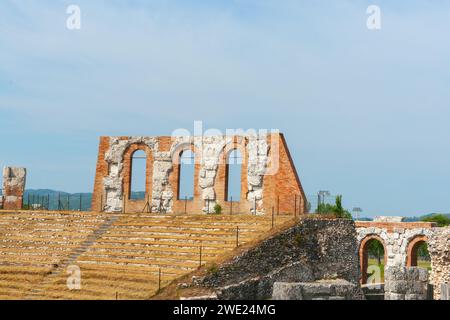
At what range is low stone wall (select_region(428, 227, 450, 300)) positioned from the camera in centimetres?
2914

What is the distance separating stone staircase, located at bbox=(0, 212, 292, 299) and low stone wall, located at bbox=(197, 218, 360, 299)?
92cm

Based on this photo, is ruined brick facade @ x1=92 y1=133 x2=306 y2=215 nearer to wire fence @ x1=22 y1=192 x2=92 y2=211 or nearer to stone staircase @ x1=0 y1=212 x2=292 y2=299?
wire fence @ x1=22 y1=192 x2=92 y2=211

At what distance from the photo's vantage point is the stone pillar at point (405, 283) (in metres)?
21.3

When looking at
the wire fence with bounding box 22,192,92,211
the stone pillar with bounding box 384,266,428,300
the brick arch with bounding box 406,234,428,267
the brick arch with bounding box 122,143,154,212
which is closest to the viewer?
the stone pillar with bounding box 384,266,428,300

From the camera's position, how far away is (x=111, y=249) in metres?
25.1

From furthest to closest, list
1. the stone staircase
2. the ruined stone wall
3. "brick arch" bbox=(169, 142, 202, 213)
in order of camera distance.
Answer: the ruined stone wall, "brick arch" bbox=(169, 142, 202, 213), the stone staircase

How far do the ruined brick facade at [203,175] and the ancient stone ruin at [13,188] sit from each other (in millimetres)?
4223

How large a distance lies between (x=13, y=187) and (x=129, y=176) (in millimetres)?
6366

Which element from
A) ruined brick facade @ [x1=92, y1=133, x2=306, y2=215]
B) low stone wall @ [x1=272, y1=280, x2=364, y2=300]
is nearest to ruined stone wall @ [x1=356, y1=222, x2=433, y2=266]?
ruined brick facade @ [x1=92, y1=133, x2=306, y2=215]

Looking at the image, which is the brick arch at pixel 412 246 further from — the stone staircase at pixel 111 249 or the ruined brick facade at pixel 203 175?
the stone staircase at pixel 111 249

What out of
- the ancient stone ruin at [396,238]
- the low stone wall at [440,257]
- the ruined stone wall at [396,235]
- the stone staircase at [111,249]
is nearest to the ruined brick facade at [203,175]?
the stone staircase at [111,249]

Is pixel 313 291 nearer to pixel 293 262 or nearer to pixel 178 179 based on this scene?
pixel 293 262
